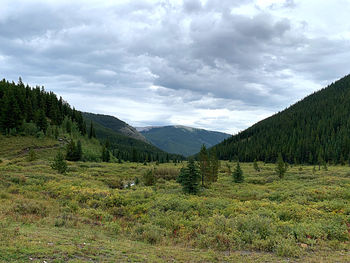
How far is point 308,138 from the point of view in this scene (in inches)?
5202

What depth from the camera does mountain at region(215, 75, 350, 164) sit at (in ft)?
360

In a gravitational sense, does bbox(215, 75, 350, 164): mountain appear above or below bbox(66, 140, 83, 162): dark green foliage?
above

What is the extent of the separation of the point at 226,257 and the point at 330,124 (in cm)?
17220

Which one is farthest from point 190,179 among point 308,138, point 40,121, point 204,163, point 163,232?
point 308,138

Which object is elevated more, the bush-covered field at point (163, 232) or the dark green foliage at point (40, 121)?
the dark green foliage at point (40, 121)

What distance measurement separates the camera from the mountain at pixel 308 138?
110m

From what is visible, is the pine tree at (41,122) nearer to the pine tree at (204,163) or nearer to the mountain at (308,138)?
the pine tree at (204,163)

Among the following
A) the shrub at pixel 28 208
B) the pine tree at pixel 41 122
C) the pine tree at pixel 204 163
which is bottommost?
the shrub at pixel 28 208

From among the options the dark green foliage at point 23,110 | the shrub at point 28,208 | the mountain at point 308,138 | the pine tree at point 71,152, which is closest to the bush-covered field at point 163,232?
the shrub at point 28,208

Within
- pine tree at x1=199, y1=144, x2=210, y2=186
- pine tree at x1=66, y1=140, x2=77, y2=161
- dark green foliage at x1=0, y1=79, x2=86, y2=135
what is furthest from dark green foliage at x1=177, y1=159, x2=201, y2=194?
dark green foliage at x1=0, y1=79, x2=86, y2=135

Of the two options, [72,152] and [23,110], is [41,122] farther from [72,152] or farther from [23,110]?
[72,152]

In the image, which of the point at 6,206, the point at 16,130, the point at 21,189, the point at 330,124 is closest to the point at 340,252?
the point at 6,206

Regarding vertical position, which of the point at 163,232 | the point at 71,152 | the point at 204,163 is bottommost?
the point at 163,232

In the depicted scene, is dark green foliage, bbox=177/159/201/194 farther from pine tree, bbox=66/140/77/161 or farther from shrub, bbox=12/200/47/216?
pine tree, bbox=66/140/77/161
